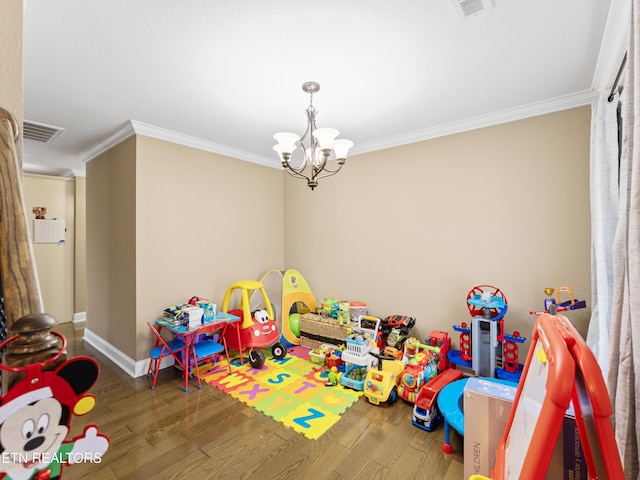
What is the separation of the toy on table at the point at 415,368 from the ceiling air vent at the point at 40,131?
4142mm

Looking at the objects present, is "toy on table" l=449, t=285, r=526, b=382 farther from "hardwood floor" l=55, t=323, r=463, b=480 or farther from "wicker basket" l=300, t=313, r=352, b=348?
"wicker basket" l=300, t=313, r=352, b=348

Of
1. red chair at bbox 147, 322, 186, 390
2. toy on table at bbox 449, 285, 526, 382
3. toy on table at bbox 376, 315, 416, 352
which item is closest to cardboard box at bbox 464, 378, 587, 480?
toy on table at bbox 449, 285, 526, 382

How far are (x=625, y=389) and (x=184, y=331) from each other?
2.86m

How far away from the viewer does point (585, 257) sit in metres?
2.38

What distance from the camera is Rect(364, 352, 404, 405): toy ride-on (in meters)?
2.43

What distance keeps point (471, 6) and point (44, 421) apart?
214cm

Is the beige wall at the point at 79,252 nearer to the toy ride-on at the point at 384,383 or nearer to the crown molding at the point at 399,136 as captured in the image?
the crown molding at the point at 399,136

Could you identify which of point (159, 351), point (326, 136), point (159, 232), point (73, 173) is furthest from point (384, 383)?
point (73, 173)

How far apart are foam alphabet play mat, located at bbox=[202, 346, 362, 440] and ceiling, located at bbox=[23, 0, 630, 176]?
2538 millimetres

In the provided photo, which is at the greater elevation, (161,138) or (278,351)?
(161,138)

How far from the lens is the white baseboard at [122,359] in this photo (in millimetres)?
2992

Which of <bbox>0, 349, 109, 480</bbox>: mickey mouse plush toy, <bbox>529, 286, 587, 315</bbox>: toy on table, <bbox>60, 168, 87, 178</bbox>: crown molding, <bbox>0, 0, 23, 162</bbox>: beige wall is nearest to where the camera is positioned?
<bbox>0, 349, 109, 480</bbox>: mickey mouse plush toy

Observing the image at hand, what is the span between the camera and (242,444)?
2006 mm

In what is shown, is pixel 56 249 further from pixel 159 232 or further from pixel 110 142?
pixel 159 232
